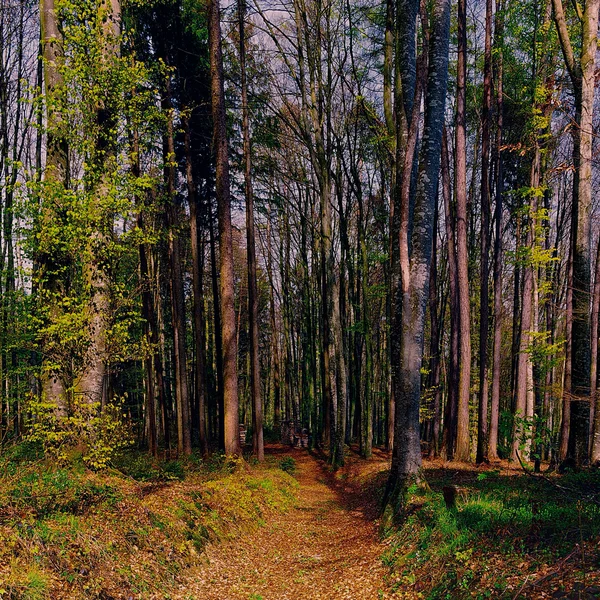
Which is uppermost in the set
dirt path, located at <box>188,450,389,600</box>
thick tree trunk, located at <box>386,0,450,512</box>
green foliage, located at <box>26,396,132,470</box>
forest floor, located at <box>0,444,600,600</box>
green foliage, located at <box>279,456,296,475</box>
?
thick tree trunk, located at <box>386,0,450,512</box>

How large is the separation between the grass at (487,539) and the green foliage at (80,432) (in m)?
4.45

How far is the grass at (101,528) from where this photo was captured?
4.44 meters

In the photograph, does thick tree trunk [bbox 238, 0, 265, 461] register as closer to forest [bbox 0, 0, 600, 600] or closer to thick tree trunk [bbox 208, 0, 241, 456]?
forest [bbox 0, 0, 600, 600]

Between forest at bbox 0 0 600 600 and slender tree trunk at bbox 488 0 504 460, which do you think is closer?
forest at bbox 0 0 600 600

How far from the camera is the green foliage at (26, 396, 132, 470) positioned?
714 centimetres

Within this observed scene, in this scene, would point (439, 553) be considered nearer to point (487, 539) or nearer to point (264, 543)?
point (487, 539)

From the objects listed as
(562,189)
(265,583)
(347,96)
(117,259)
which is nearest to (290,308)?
(347,96)

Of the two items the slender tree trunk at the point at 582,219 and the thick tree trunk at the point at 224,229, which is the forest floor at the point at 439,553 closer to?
the slender tree trunk at the point at 582,219

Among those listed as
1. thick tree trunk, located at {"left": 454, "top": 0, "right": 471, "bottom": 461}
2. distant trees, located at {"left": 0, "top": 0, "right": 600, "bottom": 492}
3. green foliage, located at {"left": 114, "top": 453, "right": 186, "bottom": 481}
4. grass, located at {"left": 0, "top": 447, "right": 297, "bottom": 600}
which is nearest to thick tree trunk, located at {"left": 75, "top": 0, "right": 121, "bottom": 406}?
distant trees, located at {"left": 0, "top": 0, "right": 600, "bottom": 492}

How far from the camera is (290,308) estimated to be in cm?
3155

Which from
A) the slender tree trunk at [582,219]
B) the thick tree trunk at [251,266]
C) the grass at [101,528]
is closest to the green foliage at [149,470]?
the grass at [101,528]

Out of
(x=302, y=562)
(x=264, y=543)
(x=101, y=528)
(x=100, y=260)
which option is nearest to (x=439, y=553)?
A: (x=302, y=562)

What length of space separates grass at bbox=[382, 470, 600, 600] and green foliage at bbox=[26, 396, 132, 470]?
4452mm

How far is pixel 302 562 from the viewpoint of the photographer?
725 cm
